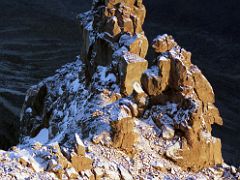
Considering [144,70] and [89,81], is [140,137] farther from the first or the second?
[89,81]

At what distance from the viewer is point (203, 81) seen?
55.3 ft

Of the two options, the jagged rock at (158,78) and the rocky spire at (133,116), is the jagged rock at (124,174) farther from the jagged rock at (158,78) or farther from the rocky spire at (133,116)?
the jagged rock at (158,78)

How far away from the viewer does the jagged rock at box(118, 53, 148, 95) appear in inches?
713

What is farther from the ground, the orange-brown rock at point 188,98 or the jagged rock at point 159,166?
the orange-brown rock at point 188,98

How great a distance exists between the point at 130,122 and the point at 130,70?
3.47 meters

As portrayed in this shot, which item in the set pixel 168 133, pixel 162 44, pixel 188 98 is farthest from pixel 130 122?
pixel 162 44

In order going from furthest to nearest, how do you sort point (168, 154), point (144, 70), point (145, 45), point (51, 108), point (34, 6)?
point (34, 6) → point (51, 108) → point (145, 45) → point (144, 70) → point (168, 154)

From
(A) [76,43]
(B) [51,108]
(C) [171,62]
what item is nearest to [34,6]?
(A) [76,43]

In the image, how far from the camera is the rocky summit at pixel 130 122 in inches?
519

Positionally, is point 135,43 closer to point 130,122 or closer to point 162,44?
point 162,44

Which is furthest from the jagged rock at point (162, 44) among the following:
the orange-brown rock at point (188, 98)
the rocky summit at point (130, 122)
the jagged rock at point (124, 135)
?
the jagged rock at point (124, 135)

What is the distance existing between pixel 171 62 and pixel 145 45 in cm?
352

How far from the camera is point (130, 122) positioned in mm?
15055

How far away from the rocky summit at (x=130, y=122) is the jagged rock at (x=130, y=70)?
0.03m
